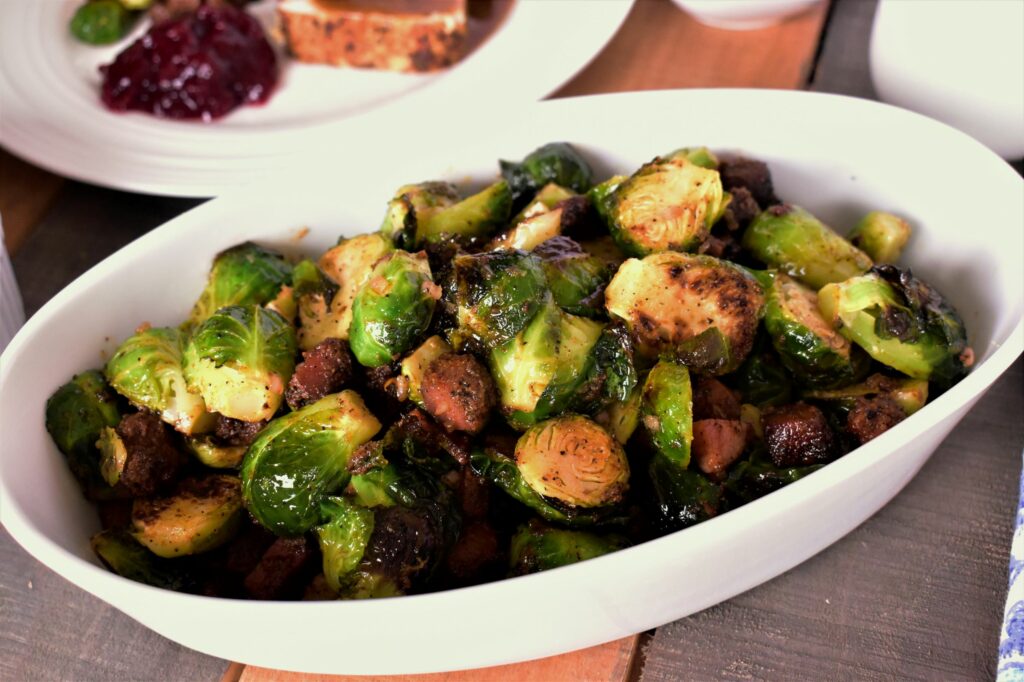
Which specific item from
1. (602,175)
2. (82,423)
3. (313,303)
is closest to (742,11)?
(602,175)

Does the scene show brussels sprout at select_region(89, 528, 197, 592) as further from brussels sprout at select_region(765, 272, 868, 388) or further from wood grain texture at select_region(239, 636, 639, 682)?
brussels sprout at select_region(765, 272, 868, 388)

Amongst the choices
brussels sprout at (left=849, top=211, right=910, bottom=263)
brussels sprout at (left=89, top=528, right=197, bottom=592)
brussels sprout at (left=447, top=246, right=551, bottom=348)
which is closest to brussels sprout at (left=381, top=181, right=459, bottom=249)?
brussels sprout at (left=447, top=246, right=551, bottom=348)

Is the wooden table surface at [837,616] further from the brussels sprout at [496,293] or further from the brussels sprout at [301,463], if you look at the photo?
the brussels sprout at [496,293]

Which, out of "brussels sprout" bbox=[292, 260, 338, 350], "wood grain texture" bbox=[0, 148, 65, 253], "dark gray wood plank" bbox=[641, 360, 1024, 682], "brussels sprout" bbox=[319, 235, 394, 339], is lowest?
"wood grain texture" bbox=[0, 148, 65, 253]

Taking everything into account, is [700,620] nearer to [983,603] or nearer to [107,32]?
[983,603]

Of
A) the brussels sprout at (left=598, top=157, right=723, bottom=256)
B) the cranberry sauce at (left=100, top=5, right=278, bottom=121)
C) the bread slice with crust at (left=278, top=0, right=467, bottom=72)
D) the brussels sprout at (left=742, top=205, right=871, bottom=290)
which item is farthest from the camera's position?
the bread slice with crust at (left=278, top=0, right=467, bottom=72)

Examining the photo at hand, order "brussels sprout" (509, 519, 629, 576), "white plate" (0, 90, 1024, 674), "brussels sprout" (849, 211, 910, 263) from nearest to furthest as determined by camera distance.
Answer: "white plate" (0, 90, 1024, 674) → "brussels sprout" (509, 519, 629, 576) → "brussels sprout" (849, 211, 910, 263)

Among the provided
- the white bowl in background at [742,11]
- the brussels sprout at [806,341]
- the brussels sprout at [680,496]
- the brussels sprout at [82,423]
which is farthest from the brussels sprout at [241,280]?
the white bowl in background at [742,11]

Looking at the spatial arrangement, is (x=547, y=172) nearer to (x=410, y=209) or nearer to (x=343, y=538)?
(x=410, y=209)
